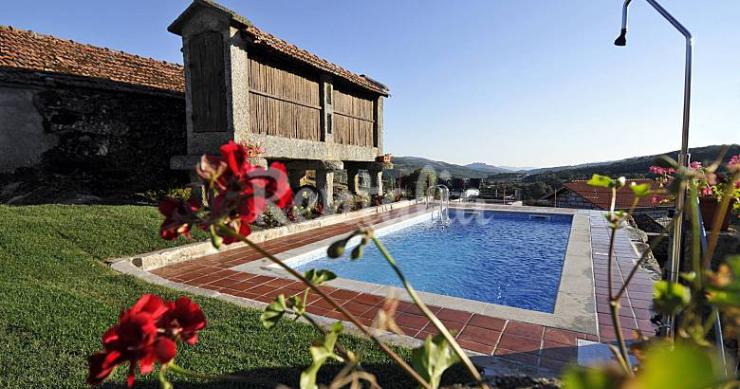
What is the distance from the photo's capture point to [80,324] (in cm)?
356

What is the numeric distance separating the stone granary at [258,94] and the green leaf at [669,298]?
8797 millimetres

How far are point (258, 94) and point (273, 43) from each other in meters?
1.30

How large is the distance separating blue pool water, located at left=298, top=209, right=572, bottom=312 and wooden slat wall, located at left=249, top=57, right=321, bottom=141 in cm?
387

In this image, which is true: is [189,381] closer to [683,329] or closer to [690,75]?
[683,329]

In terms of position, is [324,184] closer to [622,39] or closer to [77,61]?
[77,61]

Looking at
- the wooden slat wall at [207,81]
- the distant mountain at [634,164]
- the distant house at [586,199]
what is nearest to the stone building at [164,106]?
the wooden slat wall at [207,81]

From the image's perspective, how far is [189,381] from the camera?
281 cm

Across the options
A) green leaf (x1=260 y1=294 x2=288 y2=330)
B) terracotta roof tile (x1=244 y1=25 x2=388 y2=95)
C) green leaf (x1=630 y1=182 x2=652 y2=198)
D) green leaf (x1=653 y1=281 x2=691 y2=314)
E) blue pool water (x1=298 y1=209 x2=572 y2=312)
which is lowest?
blue pool water (x1=298 y1=209 x2=572 y2=312)

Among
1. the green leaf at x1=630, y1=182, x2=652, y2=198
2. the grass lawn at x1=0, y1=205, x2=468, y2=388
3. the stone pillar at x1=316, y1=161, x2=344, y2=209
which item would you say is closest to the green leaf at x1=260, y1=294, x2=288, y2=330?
the green leaf at x1=630, y1=182, x2=652, y2=198

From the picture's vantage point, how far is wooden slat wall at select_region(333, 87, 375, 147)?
12672mm

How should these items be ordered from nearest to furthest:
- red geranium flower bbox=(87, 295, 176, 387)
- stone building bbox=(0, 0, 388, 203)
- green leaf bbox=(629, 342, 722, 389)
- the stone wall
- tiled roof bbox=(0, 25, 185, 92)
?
1. green leaf bbox=(629, 342, 722, 389)
2. red geranium flower bbox=(87, 295, 176, 387)
3. stone building bbox=(0, 0, 388, 203)
4. the stone wall
5. tiled roof bbox=(0, 25, 185, 92)

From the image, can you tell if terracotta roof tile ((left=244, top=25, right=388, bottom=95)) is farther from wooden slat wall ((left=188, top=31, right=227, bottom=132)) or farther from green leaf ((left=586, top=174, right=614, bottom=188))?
green leaf ((left=586, top=174, right=614, bottom=188))

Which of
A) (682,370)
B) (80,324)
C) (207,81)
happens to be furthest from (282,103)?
(682,370)

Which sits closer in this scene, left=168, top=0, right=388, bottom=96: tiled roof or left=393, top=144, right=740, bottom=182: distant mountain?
left=393, top=144, right=740, bottom=182: distant mountain
